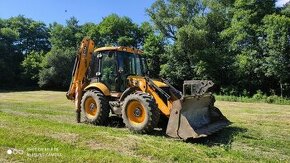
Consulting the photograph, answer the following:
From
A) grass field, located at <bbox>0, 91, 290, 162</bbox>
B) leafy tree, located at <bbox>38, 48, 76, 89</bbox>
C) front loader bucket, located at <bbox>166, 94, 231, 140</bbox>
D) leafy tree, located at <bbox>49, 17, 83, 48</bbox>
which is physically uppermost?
leafy tree, located at <bbox>49, 17, 83, 48</bbox>

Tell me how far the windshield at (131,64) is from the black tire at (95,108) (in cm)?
102

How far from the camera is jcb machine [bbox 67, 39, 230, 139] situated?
355 inches

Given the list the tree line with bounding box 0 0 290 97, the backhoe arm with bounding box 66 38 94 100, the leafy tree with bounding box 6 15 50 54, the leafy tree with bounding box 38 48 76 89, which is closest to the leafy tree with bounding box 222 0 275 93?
the tree line with bounding box 0 0 290 97

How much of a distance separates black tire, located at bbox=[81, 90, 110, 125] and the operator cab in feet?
1.45

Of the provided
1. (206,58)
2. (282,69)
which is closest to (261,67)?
(282,69)

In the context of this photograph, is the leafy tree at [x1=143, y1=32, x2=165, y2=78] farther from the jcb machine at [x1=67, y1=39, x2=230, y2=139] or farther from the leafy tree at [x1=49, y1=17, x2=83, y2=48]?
the jcb machine at [x1=67, y1=39, x2=230, y2=139]

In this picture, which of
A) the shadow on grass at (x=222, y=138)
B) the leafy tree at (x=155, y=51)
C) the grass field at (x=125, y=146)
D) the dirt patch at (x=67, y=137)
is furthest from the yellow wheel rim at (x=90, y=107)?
the leafy tree at (x=155, y=51)

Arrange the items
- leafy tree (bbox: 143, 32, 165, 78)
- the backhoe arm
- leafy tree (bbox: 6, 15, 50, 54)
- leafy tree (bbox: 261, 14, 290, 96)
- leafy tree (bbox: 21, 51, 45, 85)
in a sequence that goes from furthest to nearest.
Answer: leafy tree (bbox: 6, 15, 50, 54), leafy tree (bbox: 21, 51, 45, 85), leafy tree (bbox: 143, 32, 165, 78), leafy tree (bbox: 261, 14, 290, 96), the backhoe arm

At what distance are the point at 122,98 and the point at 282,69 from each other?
2140 cm

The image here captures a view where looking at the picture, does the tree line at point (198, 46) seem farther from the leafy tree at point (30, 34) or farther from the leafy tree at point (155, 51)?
the leafy tree at point (30, 34)

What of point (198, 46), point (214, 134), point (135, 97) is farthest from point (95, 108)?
point (198, 46)

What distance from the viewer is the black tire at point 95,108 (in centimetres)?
1065

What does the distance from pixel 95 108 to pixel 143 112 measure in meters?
2.17

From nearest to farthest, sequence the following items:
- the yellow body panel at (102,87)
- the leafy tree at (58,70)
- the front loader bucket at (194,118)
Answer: the front loader bucket at (194,118) < the yellow body panel at (102,87) < the leafy tree at (58,70)
